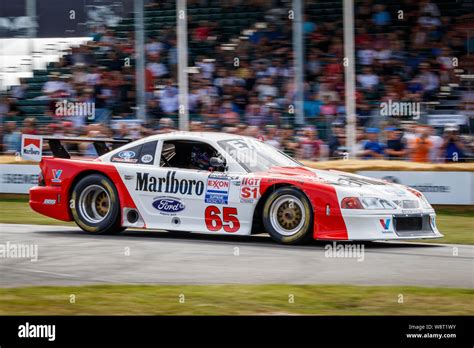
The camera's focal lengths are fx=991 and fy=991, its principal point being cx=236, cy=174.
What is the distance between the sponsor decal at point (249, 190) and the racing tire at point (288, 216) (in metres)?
0.17

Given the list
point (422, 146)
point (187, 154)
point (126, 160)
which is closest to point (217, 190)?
point (187, 154)

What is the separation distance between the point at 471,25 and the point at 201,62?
19.0 ft

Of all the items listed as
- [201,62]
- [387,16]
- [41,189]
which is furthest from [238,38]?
[41,189]

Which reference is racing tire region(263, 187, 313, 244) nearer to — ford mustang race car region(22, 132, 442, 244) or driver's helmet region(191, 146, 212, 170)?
ford mustang race car region(22, 132, 442, 244)

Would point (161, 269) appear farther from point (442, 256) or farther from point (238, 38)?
point (238, 38)

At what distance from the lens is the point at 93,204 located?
13.3 metres

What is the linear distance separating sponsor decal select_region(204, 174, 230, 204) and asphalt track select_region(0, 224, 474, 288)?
0.54 metres

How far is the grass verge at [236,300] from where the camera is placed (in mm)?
7684

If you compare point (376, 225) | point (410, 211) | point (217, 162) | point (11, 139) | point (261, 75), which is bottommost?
point (376, 225)

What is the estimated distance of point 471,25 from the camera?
19828mm

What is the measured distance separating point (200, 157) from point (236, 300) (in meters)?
4.84

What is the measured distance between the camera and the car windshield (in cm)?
1248

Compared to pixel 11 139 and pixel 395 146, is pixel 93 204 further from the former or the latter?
pixel 11 139

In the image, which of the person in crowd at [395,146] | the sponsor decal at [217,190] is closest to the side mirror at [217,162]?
the sponsor decal at [217,190]
